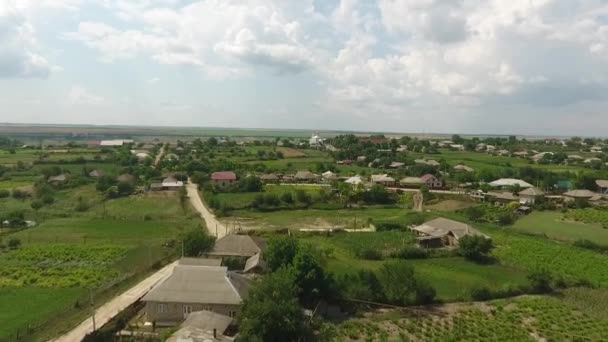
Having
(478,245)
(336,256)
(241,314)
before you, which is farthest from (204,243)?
(478,245)

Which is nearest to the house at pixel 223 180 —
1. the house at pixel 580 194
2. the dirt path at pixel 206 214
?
the dirt path at pixel 206 214

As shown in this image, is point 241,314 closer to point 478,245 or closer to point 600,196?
point 478,245

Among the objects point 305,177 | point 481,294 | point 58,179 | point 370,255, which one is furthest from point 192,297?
point 58,179

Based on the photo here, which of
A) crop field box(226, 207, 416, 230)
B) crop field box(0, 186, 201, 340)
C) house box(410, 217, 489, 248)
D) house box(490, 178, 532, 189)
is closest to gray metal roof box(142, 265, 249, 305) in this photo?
crop field box(0, 186, 201, 340)

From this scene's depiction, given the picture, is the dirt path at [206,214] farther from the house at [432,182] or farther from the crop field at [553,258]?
the house at [432,182]

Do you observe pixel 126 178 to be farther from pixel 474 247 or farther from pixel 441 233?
pixel 474 247
